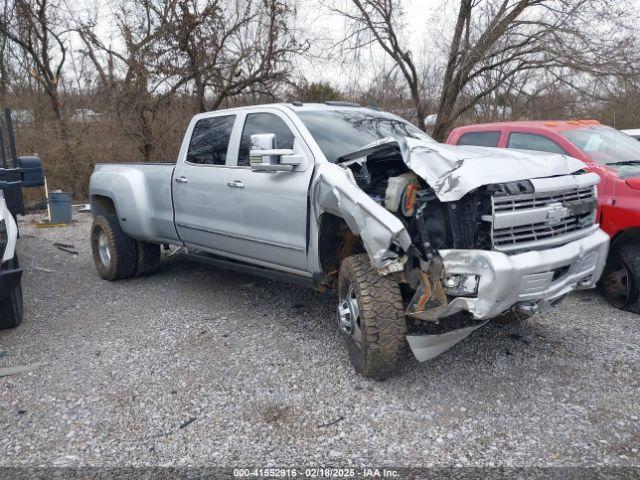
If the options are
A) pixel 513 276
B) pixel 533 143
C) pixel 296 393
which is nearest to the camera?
pixel 513 276

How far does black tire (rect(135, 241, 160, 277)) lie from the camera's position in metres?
6.50

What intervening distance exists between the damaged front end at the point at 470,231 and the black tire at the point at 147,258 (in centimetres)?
366

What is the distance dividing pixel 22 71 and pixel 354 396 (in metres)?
20.7

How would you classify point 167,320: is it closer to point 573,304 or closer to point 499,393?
point 499,393

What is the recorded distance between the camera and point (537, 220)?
10.8 ft

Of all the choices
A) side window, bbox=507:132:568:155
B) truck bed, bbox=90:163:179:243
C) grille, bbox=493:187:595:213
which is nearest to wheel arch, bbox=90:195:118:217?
truck bed, bbox=90:163:179:243

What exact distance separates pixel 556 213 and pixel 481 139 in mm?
3165

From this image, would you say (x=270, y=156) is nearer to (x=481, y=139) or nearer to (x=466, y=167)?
(x=466, y=167)

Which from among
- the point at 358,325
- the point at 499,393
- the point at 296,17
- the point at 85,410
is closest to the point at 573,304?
the point at 499,393

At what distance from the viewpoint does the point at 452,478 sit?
266 centimetres

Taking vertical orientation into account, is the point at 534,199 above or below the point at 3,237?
above

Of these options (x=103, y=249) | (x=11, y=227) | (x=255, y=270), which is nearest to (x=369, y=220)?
(x=255, y=270)

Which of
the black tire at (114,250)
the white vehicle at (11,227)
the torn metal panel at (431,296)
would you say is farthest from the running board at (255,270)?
the white vehicle at (11,227)

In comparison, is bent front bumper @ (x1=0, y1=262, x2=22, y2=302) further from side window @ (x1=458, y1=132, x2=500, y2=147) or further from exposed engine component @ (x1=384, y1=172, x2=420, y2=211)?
side window @ (x1=458, y1=132, x2=500, y2=147)
